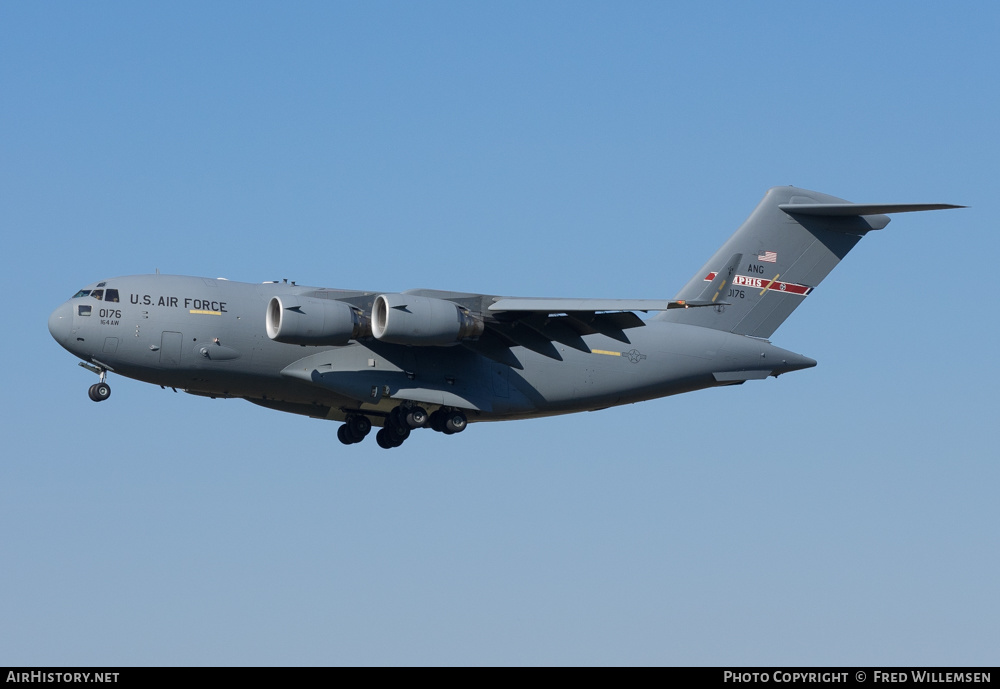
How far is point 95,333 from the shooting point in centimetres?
1644

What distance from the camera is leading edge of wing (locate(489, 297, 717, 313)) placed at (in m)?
16.3

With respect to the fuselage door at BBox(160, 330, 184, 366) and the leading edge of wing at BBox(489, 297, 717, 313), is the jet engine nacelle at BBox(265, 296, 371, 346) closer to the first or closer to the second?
the fuselage door at BBox(160, 330, 184, 366)

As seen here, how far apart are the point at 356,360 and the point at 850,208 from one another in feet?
24.8

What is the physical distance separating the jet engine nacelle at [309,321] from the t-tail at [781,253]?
579cm

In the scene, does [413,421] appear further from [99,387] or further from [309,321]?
[99,387]

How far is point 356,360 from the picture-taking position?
17.5 meters

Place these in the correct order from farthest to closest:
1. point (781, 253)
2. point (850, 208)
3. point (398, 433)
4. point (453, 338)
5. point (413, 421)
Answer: point (781, 253)
point (850, 208)
point (398, 433)
point (413, 421)
point (453, 338)

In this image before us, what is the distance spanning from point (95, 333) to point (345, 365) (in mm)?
2976

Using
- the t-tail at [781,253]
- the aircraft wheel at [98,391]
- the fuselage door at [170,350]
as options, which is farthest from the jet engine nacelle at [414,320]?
the t-tail at [781,253]

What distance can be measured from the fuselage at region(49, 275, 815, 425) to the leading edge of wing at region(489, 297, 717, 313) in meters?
0.79

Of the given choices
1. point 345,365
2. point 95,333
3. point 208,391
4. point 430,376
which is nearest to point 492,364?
point 430,376

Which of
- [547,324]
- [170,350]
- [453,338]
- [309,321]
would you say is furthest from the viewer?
[547,324]

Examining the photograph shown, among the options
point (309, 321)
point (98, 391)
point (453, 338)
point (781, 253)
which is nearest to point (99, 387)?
point (98, 391)
